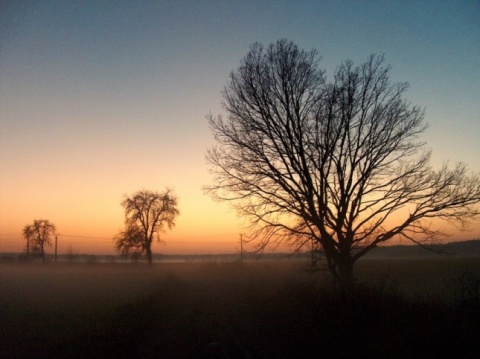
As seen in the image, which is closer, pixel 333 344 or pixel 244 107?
pixel 333 344

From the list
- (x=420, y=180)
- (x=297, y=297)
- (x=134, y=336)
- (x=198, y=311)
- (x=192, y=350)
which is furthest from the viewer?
(x=198, y=311)

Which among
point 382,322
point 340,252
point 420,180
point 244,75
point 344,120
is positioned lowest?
point 382,322

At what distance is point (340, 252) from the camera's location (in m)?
16.2

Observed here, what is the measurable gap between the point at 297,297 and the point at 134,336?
588 centimetres

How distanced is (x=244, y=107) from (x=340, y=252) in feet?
23.3

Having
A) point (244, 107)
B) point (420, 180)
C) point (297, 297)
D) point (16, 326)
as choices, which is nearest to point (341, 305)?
point (297, 297)

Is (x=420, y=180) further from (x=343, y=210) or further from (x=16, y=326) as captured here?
(x=16, y=326)

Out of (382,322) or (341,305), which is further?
(341,305)

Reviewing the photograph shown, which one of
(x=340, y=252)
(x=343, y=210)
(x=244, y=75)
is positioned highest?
(x=244, y=75)

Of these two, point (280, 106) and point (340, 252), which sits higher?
point (280, 106)

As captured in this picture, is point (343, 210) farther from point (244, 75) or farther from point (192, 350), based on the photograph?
point (192, 350)

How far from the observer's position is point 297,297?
14.5 meters

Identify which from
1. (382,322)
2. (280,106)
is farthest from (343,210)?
(382,322)

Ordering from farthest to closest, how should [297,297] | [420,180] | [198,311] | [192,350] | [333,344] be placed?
[198,311] < [420,180] < [297,297] < [192,350] < [333,344]
